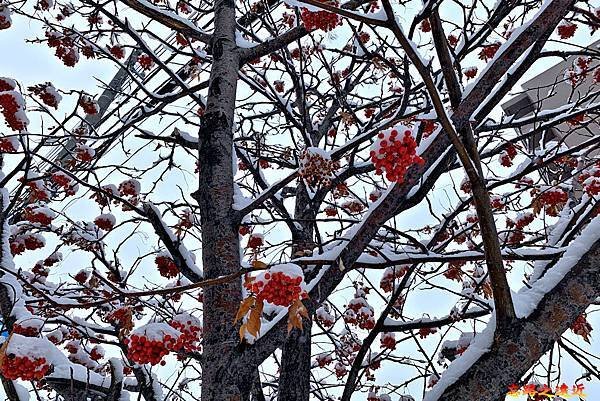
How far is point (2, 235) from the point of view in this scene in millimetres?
3021

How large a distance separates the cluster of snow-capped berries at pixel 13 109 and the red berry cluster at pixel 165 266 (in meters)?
1.36

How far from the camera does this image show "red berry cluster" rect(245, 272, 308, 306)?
171 centimetres

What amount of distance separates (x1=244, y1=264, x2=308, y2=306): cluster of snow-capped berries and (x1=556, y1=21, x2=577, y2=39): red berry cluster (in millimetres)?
4248

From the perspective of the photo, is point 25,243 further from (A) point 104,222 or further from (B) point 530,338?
(B) point 530,338

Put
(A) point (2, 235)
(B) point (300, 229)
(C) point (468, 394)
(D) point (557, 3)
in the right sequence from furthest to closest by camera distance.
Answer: (B) point (300, 229)
(A) point (2, 235)
(D) point (557, 3)
(C) point (468, 394)

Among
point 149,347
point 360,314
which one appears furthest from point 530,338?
point 360,314

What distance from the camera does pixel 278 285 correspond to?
172 centimetres

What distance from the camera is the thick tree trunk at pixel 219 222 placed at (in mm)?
2033

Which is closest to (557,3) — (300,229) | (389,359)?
(300,229)

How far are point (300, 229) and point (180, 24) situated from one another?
1721 millimetres

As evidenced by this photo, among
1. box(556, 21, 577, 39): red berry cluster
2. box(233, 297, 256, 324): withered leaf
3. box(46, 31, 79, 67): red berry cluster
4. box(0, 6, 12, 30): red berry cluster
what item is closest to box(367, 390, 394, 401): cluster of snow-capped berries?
box(233, 297, 256, 324): withered leaf

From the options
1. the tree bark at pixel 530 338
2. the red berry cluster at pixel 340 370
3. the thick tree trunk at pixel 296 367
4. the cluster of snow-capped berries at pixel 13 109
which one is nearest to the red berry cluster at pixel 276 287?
the tree bark at pixel 530 338

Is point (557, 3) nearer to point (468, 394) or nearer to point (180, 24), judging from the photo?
point (468, 394)

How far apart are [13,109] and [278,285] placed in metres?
2.80
